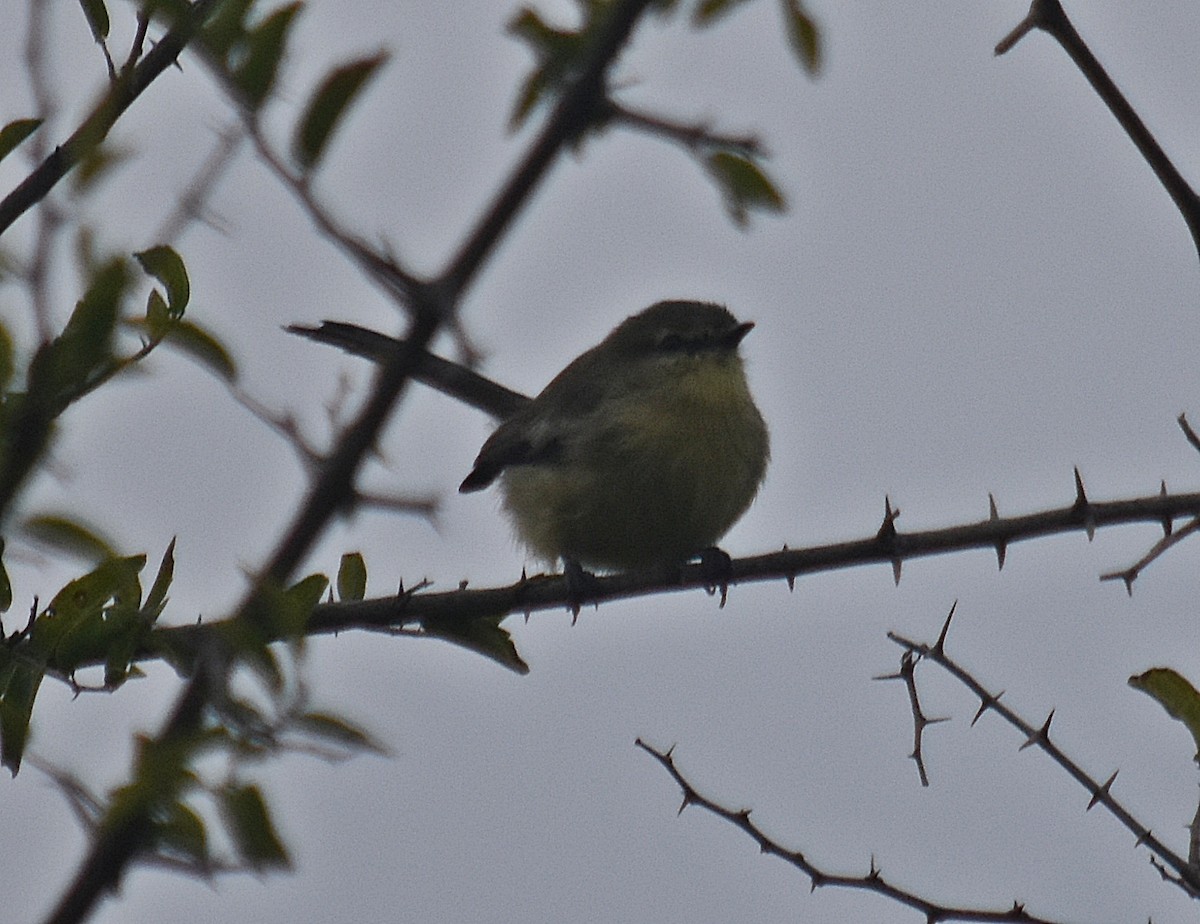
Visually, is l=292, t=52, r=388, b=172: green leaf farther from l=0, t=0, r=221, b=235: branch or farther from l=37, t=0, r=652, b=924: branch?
l=37, t=0, r=652, b=924: branch

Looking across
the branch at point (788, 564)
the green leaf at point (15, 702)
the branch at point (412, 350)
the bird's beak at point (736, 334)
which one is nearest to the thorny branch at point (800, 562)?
the branch at point (788, 564)

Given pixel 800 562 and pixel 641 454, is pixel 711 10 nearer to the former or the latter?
pixel 800 562

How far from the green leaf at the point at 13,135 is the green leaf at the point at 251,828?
160 cm

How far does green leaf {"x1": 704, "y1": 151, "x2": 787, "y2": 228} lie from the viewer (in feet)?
6.99

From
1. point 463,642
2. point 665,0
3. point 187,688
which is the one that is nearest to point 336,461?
Answer: point 187,688

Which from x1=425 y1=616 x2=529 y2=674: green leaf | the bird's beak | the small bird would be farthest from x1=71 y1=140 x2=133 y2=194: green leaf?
the bird's beak

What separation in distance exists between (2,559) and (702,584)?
2.75m

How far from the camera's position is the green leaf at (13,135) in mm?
2895

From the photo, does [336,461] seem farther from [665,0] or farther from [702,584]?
[702,584]

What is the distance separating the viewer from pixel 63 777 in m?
1.88

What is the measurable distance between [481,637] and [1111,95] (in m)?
2.05

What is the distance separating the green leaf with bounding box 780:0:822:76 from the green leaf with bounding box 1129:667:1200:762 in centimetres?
159

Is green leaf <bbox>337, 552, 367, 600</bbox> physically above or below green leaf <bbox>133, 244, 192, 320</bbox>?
above

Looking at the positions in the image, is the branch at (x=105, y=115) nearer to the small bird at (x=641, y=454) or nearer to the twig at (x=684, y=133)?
the twig at (x=684, y=133)
